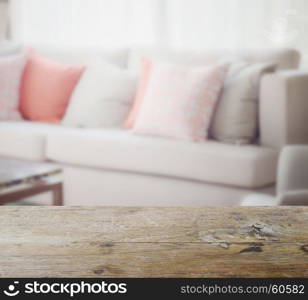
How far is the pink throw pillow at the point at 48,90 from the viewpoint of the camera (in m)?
3.38

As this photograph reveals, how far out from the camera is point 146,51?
131 inches

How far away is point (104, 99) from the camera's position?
10.4 ft

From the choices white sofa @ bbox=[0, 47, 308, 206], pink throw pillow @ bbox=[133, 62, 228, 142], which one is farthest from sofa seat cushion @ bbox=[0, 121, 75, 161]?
pink throw pillow @ bbox=[133, 62, 228, 142]

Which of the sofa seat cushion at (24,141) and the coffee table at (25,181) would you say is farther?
the sofa seat cushion at (24,141)

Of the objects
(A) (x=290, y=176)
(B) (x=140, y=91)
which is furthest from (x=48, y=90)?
(A) (x=290, y=176)

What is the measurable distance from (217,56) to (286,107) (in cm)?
69

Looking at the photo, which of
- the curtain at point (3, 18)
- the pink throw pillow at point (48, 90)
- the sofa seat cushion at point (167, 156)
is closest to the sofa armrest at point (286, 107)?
the sofa seat cushion at point (167, 156)

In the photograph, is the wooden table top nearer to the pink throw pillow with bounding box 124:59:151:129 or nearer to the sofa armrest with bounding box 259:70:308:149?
the pink throw pillow with bounding box 124:59:151:129

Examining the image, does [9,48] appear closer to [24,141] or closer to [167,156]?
[24,141]

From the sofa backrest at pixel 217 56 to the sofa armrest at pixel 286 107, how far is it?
352 mm

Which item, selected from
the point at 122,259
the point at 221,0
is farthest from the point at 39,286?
the point at 221,0

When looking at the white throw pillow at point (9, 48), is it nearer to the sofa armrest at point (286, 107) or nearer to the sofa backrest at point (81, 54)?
the sofa backrest at point (81, 54)

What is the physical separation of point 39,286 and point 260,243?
0.32m

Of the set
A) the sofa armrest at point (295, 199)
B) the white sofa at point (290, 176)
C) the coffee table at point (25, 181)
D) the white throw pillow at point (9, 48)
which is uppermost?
the white throw pillow at point (9, 48)
